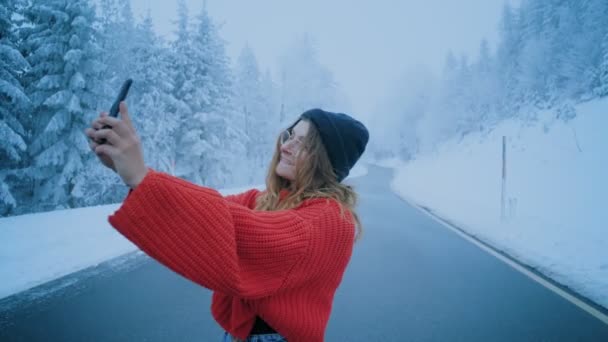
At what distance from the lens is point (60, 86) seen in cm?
1314

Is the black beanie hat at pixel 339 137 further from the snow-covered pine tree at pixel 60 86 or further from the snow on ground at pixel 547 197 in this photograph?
the snow-covered pine tree at pixel 60 86

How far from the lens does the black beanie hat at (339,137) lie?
1.35 m

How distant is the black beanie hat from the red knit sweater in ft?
0.83

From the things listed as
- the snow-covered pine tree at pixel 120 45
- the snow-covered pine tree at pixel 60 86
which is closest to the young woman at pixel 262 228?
the snow-covered pine tree at pixel 60 86

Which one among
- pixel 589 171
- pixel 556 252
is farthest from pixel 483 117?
pixel 556 252

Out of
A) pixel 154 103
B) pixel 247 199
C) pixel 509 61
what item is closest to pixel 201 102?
pixel 154 103

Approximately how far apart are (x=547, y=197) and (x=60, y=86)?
2070cm

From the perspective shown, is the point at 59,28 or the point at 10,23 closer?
the point at 10,23

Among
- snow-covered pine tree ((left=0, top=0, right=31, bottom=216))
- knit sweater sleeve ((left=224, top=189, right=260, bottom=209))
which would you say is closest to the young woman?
knit sweater sleeve ((left=224, top=189, right=260, bottom=209))

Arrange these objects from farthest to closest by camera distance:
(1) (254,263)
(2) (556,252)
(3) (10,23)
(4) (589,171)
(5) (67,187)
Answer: (5) (67,187) < (4) (589,171) < (3) (10,23) < (2) (556,252) < (1) (254,263)

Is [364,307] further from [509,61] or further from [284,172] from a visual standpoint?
[509,61]

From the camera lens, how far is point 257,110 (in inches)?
1261

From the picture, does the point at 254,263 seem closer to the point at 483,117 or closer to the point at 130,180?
the point at 130,180

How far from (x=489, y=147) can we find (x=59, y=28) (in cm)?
2915
